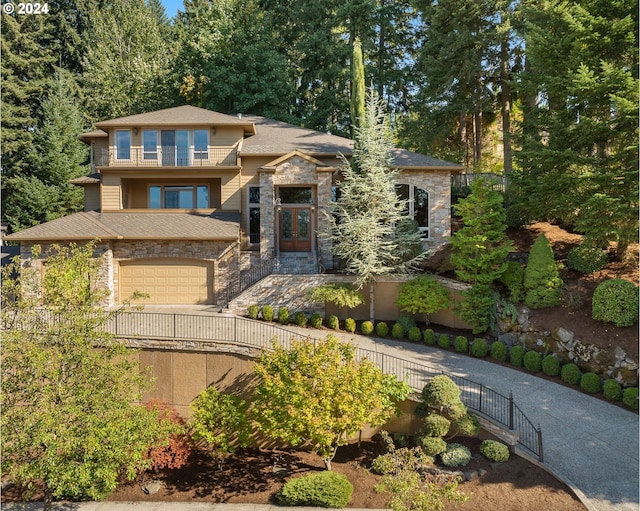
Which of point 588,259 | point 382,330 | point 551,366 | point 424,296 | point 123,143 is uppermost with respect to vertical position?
point 123,143

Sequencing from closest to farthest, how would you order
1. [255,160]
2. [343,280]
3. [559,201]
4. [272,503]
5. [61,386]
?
[61,386] → [272,503] → [559,201] → [343,280] → [255,160]

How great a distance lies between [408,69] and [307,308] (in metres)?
24.9

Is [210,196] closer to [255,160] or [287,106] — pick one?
[255,160]

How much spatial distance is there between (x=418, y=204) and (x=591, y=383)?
11.6 m

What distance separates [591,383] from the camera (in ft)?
44.4

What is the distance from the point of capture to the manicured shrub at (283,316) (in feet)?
60.3

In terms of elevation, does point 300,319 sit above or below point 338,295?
below

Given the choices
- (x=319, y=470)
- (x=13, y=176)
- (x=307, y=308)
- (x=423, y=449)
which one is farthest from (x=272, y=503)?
(x=13, y=176)

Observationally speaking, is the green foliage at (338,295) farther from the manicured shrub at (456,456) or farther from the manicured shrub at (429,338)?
the manicured shrub at (456,456)

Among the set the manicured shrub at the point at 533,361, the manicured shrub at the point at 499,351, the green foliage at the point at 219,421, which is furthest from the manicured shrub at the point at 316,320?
the manicured shrub at the point at 533,361

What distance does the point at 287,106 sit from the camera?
114 feet

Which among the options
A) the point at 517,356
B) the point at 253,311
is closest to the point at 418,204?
the point at 517,356

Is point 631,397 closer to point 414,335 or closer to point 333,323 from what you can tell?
point 414,335

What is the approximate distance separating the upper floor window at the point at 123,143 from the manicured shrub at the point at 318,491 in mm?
19343
